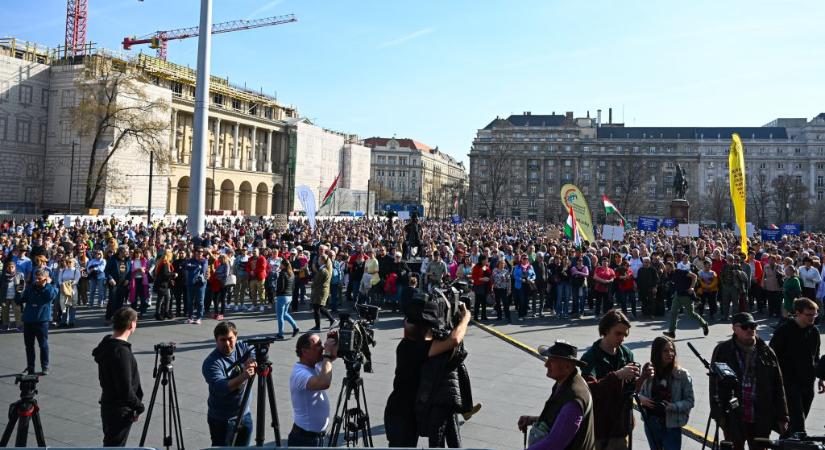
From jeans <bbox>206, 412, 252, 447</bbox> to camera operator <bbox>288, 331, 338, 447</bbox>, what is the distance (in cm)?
54

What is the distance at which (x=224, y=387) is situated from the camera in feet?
15.0

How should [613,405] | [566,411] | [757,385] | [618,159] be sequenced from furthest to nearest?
[618,159] → [757,385] → [613,405] → [566,411]

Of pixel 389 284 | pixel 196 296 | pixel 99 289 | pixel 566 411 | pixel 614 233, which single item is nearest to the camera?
pixel 566 411

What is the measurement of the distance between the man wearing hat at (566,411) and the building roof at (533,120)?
114906 millimetres

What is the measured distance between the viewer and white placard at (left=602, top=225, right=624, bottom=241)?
28859mm

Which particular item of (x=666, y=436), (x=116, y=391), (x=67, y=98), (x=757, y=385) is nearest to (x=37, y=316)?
(x=116, y=391)

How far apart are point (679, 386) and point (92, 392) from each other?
6.93 m

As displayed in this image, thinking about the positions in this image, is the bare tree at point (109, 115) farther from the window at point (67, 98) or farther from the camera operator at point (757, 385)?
the camera operator at point (757, 385)

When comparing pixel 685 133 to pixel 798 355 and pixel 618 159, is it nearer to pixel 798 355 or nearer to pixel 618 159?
pixel 618 159

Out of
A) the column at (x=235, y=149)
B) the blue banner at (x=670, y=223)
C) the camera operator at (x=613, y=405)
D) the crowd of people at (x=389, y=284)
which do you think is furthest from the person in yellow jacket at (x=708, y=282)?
the column at (x=235, y=149)

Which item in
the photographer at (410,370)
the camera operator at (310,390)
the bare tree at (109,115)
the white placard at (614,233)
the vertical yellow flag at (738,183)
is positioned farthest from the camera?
the bare tree at (109,115)

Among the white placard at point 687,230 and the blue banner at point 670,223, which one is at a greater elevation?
the blue banner at point 670,223

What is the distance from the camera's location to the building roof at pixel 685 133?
11800 centimetres

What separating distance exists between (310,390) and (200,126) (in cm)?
1438
